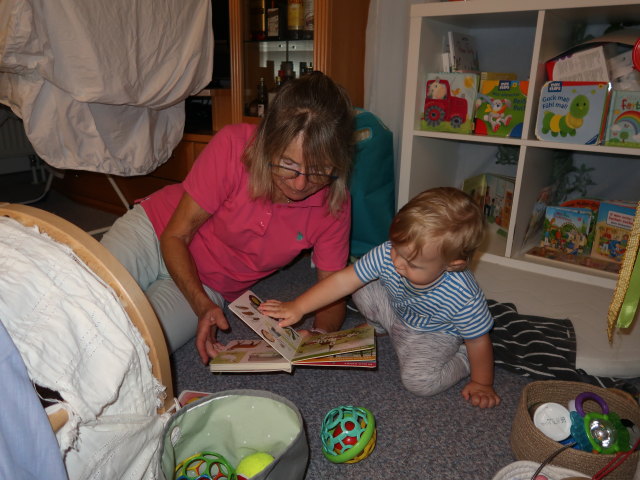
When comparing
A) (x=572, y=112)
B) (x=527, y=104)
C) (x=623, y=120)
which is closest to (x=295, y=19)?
(x=527, y=104)

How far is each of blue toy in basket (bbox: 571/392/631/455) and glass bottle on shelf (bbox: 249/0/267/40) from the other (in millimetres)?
1644

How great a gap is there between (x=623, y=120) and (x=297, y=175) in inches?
35.0

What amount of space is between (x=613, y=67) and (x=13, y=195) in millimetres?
2757

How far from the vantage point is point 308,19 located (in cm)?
173

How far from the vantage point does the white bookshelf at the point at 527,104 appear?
1.31 meters

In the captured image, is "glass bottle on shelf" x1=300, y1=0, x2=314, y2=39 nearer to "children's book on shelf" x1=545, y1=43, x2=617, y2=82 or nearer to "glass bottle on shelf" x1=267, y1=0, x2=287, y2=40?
"glass bottle on shelf" x1=267, y1=0, x2=287, y2=40

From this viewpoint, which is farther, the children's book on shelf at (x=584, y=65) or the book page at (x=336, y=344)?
the children's book on shelf at (x=584, y=65)

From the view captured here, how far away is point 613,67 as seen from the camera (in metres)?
1.33

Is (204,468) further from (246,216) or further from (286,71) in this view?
(286,71)

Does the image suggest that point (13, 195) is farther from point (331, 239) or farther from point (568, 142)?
point (568, 142)

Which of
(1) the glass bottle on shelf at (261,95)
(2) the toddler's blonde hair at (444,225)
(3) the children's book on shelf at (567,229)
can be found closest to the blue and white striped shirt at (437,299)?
(2) the toddler's blonde hair at (444,225)

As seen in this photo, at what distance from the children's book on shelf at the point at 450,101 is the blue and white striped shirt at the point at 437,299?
62 centimetres

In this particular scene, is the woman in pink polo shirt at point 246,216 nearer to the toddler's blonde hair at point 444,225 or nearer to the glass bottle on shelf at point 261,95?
the toddler's blonde hair at point 444,225

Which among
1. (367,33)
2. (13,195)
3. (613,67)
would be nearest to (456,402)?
(613,67)
